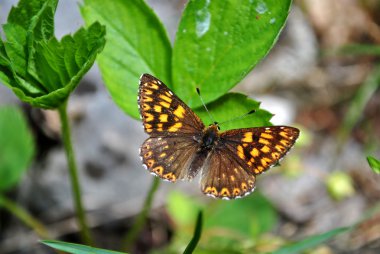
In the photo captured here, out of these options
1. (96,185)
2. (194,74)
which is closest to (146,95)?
(194,74)

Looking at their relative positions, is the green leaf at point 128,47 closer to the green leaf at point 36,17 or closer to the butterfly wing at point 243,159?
the green leaf at point 36,17

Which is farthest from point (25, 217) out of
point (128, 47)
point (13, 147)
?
point (128, 47)

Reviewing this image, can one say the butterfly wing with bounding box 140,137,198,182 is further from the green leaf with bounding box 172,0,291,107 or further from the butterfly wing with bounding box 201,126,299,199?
the green leaf with bounding box 172,0,291,107

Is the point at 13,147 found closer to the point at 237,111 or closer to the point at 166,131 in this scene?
the point at 166,131

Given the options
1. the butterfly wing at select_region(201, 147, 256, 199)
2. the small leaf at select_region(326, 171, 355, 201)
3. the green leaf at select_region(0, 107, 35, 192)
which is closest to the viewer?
the butterfly wing at select_region(201, 147, 256, 199)

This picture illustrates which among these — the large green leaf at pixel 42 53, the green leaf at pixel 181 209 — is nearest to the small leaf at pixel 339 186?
the green leaf at pixel 181 209

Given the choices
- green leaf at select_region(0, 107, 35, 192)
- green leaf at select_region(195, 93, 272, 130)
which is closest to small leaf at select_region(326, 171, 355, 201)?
green leaf at select_region(195, 93, 272, 130)
